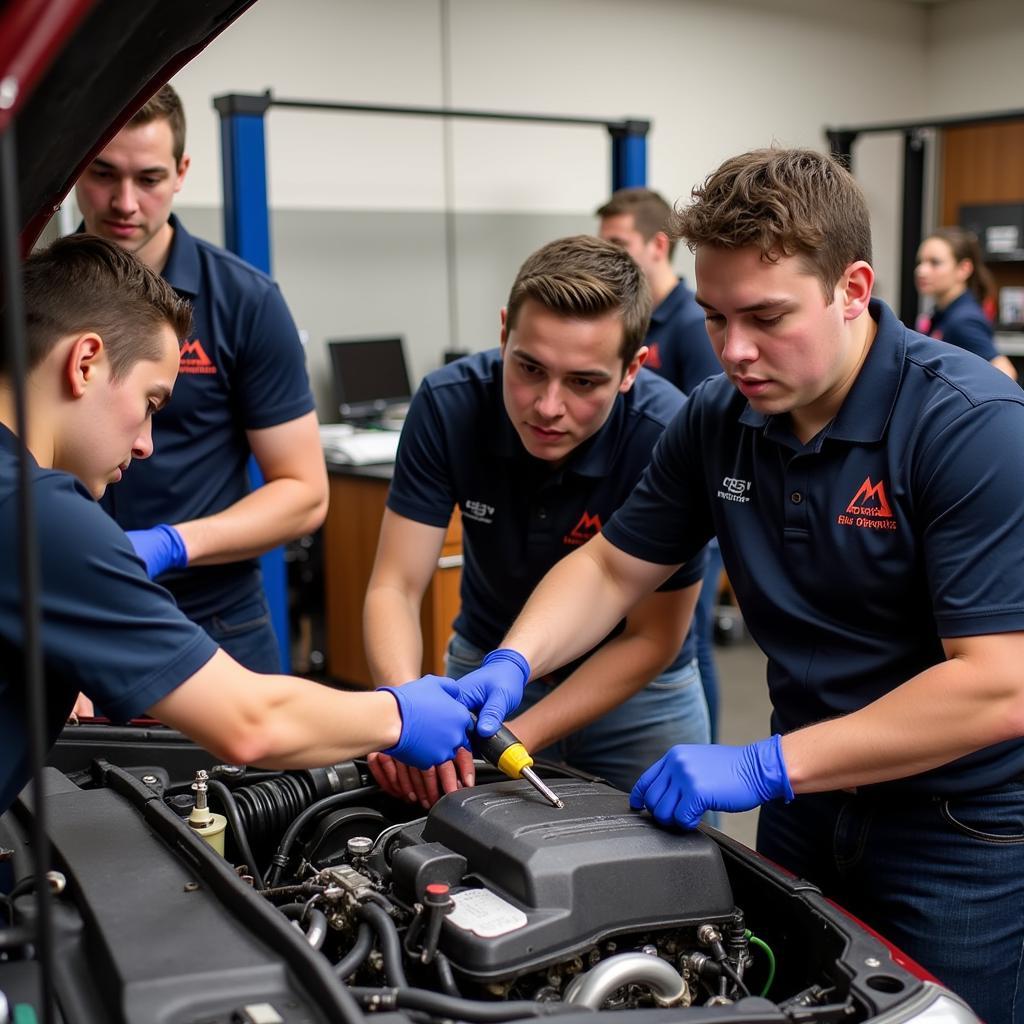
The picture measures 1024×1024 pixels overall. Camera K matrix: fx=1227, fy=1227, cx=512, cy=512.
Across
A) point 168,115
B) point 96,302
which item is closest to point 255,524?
point 168,115

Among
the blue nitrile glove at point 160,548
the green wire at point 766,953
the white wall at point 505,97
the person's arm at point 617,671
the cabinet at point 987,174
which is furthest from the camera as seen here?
the cabinet at point 987,174

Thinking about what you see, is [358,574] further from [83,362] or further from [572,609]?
[83,362]

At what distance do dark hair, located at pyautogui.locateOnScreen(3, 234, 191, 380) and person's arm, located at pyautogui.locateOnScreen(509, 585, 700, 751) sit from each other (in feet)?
2.66

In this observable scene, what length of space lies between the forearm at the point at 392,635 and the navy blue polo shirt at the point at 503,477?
0.46 feet

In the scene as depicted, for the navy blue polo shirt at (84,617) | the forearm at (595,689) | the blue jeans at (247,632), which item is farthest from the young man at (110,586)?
the blue jeans at (247,632)

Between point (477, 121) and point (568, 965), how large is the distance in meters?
4.68

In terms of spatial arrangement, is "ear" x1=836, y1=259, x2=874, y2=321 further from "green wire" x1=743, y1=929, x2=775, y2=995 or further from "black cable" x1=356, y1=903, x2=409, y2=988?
"black cable" x1=356, y1=903, x2=409, y2=988

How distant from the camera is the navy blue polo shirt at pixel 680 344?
3336 millimetres

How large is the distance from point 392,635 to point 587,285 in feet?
2.02

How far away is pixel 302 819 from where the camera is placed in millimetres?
1470

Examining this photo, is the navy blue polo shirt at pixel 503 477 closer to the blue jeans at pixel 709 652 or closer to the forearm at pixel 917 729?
the forearm at pixel 917 729

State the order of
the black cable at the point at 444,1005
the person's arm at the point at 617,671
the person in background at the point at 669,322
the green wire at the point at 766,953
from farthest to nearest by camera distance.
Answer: the person in background at the point at 669,322, the person's arm at the point at 617,671, the green wire at the point at 766,953, the black cable at the point at 444,1005

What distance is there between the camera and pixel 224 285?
2189mm

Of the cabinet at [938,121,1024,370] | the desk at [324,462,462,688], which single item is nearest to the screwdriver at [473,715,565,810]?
the desk at [324,462,462,688]
